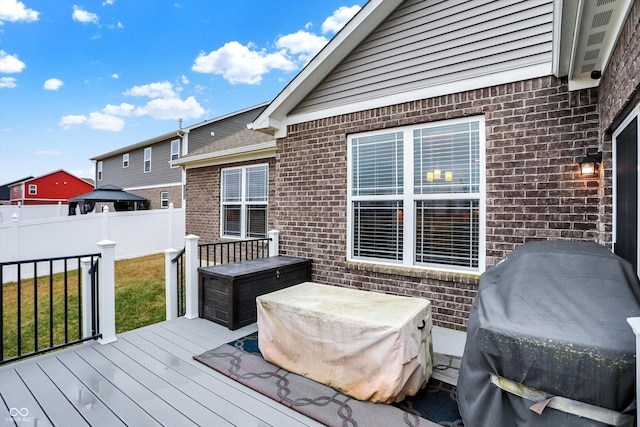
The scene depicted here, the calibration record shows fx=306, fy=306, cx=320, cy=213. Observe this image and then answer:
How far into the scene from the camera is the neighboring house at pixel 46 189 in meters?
28.1

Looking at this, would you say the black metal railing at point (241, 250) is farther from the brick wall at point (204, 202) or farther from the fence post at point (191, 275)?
the brick wall at point (204, 202)

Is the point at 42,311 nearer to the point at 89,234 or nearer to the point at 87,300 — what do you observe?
the point at 87,300

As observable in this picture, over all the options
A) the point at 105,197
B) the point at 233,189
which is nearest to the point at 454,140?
the point at 233,189

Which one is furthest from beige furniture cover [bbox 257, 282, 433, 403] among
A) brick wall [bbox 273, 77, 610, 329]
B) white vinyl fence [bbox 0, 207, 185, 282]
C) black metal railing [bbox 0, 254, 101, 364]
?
white vinyl fence [bbox 0, 207, 185, 282]

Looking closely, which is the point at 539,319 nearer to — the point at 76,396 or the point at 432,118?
the point at 432,118

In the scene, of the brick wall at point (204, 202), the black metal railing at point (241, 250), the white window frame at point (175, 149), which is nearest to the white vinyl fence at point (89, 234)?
the brick wall at point (204, 202)

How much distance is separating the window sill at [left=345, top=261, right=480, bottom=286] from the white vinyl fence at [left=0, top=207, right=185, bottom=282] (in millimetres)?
9203

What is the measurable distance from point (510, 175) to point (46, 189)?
37.9 metres

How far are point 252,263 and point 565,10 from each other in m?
4.38

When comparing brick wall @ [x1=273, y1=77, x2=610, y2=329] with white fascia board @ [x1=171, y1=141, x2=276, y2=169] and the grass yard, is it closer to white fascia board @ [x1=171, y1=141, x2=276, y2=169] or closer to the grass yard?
white fascia board @ [x1=171, y1=141, x2=276, y2=169]

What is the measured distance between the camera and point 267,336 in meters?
3.04

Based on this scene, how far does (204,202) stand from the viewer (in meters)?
8.48

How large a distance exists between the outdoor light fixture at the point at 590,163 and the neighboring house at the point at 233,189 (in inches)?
196

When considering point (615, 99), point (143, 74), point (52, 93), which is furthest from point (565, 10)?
point (52, 93)
